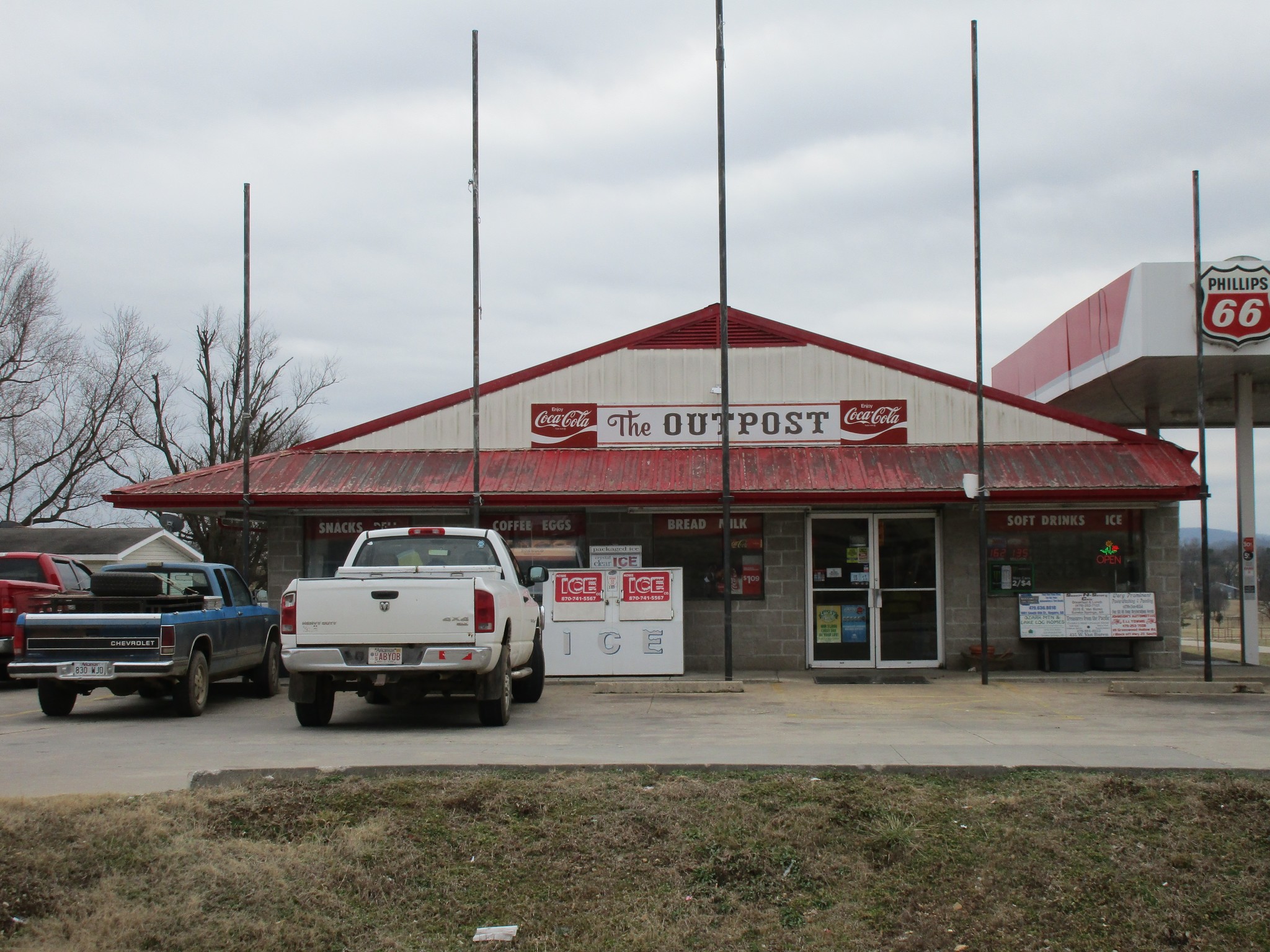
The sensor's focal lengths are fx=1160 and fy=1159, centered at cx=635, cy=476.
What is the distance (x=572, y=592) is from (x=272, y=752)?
725 cm

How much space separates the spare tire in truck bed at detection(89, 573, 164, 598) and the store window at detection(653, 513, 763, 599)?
782 cm

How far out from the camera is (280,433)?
51469 mm

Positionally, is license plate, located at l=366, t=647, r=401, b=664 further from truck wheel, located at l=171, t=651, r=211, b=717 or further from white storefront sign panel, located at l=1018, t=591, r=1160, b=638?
white storefront sign panel, located at l=1018, t=591, r=1160, b=638

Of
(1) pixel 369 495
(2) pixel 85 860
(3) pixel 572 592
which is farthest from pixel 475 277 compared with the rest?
(2) pixel 85 860

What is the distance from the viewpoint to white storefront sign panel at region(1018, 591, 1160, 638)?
56.4ft

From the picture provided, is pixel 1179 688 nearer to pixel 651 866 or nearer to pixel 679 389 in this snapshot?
pixel 679 389

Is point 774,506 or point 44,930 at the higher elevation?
point 774,506

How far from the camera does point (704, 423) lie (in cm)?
1850

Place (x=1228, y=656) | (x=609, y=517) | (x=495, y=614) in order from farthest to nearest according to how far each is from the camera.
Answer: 1. (x=1228, y=656)
2. (x=609, y=517)
3. (x=495, y=614)

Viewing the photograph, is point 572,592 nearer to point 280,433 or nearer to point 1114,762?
point 1114,762

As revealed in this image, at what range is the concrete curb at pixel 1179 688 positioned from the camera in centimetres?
1507

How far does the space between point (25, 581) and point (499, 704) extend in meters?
10.2

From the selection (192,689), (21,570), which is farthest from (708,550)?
(21,570)

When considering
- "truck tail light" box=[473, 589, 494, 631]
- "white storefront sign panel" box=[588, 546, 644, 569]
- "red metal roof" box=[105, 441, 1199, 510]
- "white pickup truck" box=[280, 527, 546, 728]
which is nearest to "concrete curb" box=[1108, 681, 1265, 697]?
"red metal roof" box=[105, 441, 1199, 510]
